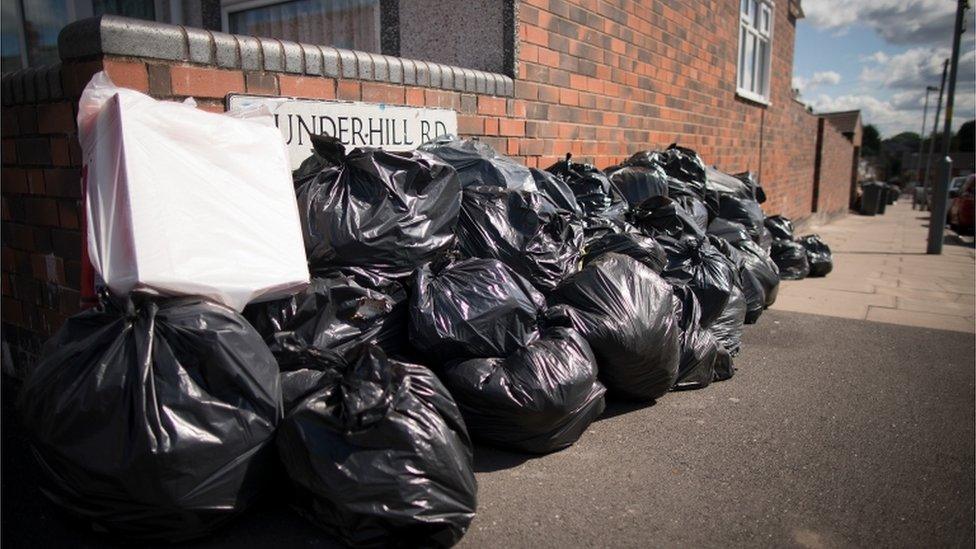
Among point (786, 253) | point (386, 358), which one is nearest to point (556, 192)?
point (386, 358)

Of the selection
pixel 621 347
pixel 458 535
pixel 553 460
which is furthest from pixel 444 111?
pixel 458 535

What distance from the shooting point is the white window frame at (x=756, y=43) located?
8.88 m

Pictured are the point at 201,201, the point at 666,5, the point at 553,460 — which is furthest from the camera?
the point at 666,5

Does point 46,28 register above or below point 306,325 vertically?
above

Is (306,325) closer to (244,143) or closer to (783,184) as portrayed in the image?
(244,143)

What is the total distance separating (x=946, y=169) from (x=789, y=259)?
484 centimetres

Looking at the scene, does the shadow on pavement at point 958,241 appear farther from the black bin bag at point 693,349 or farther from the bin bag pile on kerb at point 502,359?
the bin bag pile on kerb at point 502,359

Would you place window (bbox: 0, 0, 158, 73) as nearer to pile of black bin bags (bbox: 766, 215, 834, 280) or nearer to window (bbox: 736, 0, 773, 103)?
pile of black bin bags (bbox: 766, 215, 834, 280)

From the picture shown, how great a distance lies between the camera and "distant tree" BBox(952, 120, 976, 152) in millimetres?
67312

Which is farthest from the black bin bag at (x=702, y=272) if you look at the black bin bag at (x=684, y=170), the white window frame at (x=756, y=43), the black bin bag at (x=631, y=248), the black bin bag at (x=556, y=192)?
the white window frame at (x=756, y=43)

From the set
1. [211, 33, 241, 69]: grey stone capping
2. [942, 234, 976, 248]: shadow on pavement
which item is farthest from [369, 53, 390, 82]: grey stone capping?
[942, 234, 976, 248]: shadow on pavement

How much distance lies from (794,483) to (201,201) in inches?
92.4

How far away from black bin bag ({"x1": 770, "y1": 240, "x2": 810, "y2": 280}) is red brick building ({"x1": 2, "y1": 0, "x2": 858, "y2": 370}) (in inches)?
60.3

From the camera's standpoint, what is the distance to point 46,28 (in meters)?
5.12
